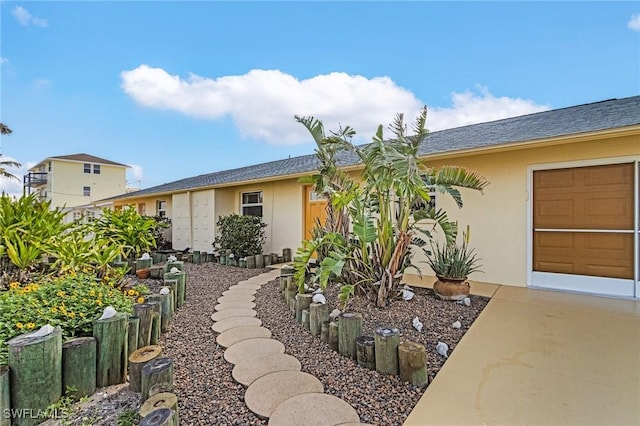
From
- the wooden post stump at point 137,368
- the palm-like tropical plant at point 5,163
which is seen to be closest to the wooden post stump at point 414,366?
the wooden post stump at point 137,368

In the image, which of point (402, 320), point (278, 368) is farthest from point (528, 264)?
point (278, 368)

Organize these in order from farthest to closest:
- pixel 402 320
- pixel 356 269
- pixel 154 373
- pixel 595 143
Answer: pixel 595 143 → pixel 356 269 → pixel 402 320 → pixel 154 373

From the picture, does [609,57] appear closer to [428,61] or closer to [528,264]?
[428,61]

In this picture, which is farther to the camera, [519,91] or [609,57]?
[519,91]

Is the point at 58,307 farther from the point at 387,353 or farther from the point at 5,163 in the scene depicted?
the point at 5,163

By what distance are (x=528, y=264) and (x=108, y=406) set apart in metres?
6.50

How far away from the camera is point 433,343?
3322 millimetres

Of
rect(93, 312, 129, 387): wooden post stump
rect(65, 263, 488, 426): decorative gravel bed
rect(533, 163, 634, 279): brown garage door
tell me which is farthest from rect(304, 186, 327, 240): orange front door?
rect(93, 312, 129, 387): wooden post stump

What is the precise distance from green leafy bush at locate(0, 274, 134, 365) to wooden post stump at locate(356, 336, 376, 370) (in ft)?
8.32

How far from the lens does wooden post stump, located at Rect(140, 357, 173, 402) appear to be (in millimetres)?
2338

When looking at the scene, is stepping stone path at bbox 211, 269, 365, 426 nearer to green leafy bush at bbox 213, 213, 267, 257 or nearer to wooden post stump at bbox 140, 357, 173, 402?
wooden post stump at bbox 140, 357, 173, 402

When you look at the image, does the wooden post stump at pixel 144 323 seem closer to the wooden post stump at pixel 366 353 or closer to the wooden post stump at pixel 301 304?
→ the wooden post stump at pixel 301 304

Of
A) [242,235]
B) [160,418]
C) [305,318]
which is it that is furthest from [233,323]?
[242,235]

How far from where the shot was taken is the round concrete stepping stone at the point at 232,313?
438 cm
